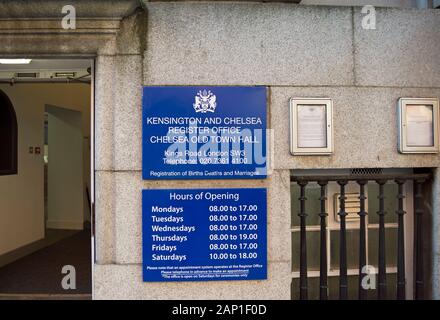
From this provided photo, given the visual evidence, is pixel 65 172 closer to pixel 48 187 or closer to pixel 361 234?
pixel 48 187

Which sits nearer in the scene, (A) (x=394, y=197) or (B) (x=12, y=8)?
(B) (x=12, y=8)

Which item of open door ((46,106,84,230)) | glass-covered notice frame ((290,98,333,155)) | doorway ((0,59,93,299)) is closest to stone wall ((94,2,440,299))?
glass-covered notice frame ((290,98,333,155))

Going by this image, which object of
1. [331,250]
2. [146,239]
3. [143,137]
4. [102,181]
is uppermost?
[143,137]

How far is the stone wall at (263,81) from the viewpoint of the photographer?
3594 millimetres

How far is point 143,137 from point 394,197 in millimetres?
3006

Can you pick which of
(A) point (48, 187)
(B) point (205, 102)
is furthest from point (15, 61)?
(A) point (48, 187)

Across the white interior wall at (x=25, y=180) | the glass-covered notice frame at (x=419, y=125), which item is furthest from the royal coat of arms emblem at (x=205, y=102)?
the white interior wall at (x=25, y=180)

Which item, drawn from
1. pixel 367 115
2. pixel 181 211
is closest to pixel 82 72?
pixel 181 211

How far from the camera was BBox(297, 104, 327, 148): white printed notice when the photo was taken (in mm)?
3664

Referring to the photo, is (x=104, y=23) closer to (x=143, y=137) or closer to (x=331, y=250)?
(x=143, y=137)

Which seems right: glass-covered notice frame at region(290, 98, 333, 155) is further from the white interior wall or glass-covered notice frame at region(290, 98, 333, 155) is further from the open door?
the open door

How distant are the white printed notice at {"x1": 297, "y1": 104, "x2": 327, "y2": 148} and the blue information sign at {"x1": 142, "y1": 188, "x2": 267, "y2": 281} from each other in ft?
2.29

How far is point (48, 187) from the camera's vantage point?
977 centimetres

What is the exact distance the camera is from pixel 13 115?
659 cm
